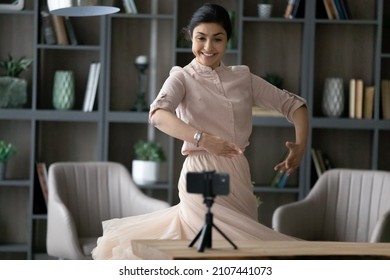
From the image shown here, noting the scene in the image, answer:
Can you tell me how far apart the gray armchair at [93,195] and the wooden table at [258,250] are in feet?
7.62

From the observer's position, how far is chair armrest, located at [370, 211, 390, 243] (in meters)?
4.38

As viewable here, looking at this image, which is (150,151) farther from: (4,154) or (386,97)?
(386,97)

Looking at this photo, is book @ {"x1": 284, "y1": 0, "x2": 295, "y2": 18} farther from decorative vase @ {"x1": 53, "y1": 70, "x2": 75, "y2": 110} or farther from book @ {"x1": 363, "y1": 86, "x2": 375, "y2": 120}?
decorative vase @ {"x1": 53, "y1": 70, "x2": 75, "y2": 110}

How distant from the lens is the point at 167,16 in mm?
5496

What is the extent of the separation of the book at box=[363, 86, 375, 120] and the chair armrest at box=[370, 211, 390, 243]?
4.18 feet

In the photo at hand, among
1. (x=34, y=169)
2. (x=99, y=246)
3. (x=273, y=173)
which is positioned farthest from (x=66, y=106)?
(x=99, y=246)

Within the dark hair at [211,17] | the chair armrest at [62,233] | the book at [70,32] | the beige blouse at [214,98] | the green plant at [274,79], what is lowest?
the chair armrest at [62,233]

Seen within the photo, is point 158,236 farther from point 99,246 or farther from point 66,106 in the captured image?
point 66,106

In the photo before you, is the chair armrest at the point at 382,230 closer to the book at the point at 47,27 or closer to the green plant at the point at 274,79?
the green plant at the point at 274,79

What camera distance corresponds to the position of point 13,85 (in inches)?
217

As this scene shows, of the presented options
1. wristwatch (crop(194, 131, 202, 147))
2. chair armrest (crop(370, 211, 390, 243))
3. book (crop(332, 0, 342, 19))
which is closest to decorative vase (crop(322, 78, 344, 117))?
book (crop(332, 0, 342, 19))

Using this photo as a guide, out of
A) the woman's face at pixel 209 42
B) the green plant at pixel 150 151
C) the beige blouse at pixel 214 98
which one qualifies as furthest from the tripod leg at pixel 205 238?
the green plant at pixel 150 151

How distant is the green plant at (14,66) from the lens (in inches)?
219
